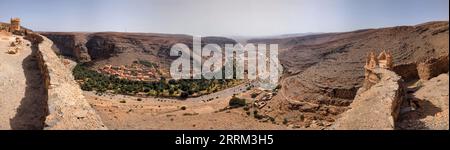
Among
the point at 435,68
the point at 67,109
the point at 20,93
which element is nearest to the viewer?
the point at 67,109

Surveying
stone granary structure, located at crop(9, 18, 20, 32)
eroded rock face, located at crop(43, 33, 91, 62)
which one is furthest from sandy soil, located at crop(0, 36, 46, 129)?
eroded rock face, located at crop(43, 33, 91, 62)

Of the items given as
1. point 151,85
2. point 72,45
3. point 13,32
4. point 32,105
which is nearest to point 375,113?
point 32,105

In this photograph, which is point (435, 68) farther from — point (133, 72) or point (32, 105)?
point (133, 72)

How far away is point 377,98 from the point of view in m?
10.6

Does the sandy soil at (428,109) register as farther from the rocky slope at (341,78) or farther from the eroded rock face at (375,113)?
the rocky slope at (341,78)

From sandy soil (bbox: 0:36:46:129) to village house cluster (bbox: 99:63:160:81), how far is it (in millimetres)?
38947

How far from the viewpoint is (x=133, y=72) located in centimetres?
6122

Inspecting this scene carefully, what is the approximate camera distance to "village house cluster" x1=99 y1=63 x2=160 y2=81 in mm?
57719

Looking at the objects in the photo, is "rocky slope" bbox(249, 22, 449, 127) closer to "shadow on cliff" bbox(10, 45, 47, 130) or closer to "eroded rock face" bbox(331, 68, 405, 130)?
"eroded rock face" bbox(331, 68, 405, 130)

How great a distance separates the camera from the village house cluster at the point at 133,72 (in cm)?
5772

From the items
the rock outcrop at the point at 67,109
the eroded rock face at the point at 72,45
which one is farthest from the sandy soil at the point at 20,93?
the eroded rock face at the point at 72,45

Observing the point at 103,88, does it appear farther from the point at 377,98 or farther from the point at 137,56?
the point at 377,98

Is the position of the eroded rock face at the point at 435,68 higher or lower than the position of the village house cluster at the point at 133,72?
higher

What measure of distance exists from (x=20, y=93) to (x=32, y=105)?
1.40 m
